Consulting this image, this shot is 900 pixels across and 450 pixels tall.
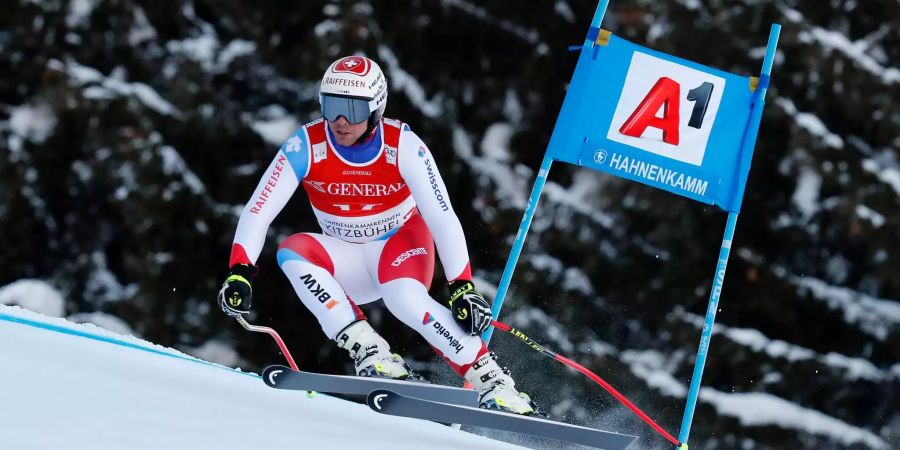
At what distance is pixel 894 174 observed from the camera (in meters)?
8.56

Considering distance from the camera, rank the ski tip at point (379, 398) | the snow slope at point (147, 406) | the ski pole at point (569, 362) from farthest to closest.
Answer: the ski pole at point (569, 362) → the ski tip at point (379, 398) → the snow slope at point (147, 406)

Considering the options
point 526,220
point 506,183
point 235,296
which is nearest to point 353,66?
point 235,296

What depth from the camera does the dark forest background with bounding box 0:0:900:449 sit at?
26.9 ft

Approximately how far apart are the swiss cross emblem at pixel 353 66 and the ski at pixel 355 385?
3.29 feet

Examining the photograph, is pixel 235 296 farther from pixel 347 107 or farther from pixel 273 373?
pixel 347 107

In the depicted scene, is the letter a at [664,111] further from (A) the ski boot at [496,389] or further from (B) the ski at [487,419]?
(B) the ski at [487,419]

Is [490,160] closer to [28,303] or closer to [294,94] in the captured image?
[294,94]

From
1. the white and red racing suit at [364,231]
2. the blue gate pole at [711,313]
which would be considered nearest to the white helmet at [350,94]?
the white and red racing suit at [364,231]

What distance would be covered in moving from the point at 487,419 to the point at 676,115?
1.47 meters

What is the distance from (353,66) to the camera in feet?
13.7

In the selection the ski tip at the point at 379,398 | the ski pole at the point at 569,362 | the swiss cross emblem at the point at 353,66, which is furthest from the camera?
the ski pole at the point at 569,362

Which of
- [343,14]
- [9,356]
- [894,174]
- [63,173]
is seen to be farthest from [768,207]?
[9,356]

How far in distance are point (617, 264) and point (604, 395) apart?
0.94 m

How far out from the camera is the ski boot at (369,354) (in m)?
4.18
